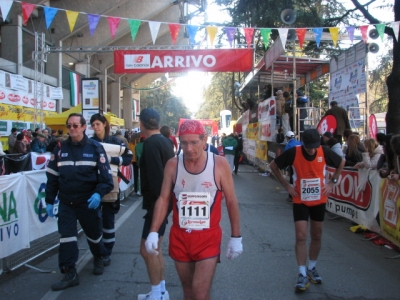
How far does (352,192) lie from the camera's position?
823 centimetres

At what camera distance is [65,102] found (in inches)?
1069

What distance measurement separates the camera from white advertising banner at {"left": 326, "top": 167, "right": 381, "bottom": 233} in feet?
23.8

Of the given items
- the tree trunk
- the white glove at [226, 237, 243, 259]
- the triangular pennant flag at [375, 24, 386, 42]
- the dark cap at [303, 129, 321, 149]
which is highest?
the triangular pennant flag at [375, 24, 386, 42]

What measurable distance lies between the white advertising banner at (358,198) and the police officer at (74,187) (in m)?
4.63

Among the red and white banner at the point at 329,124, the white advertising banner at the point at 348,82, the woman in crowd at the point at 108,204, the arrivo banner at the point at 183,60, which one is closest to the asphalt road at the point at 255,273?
the woman in crowd at the point at 108,204

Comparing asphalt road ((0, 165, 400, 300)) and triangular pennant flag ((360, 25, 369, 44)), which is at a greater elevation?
triangular pennant flag ((360, 25, 369, 44))

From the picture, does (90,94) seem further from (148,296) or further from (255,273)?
(148,296)

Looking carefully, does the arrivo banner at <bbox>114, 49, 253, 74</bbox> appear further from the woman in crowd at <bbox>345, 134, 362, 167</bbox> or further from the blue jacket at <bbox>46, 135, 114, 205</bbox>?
the blue jacket at <bbox>46, 135, 114, 205</bbox>

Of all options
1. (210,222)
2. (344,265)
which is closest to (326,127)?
(344,265)

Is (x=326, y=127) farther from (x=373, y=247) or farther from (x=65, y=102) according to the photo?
(x=65, y=102)

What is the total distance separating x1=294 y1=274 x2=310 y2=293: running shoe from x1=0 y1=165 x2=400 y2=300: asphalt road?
2.5 inches

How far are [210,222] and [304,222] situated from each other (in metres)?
1.90

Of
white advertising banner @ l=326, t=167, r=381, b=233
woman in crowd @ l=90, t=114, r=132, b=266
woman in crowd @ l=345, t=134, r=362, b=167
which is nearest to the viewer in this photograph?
woman in crowd @ l=90, t=114, r=132, b=266

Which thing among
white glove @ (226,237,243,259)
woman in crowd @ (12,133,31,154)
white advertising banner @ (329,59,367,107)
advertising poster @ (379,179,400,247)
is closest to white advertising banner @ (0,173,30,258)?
white glove @ (226,237,243,259)
